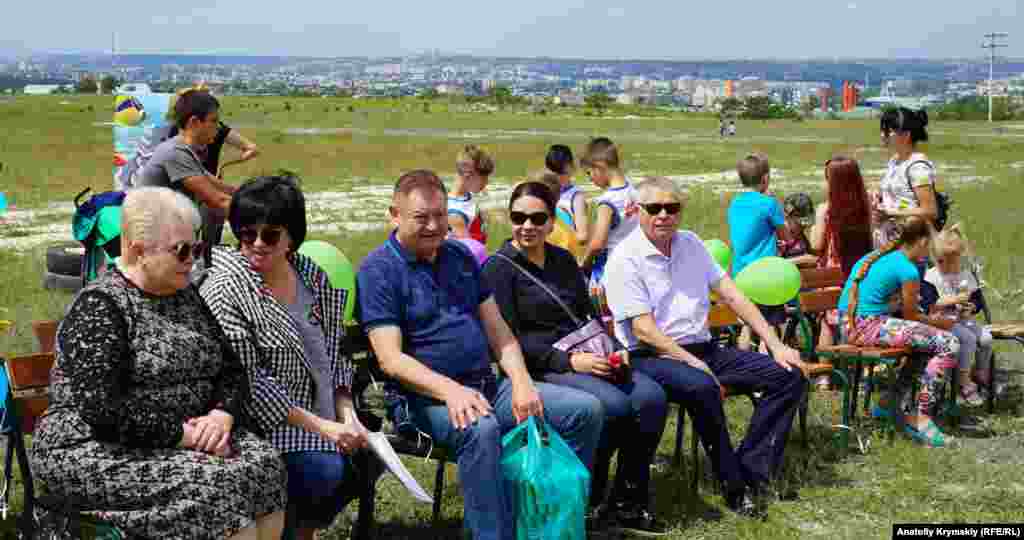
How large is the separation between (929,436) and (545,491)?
298cm

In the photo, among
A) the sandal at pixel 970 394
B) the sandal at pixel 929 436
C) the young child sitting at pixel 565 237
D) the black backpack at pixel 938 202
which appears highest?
the black backpack at pixel 938 202

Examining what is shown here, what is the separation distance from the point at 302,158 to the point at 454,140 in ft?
39.2

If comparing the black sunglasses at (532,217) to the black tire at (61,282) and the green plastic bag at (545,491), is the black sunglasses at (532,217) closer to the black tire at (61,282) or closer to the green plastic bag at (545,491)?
the green plastic bag at (545,491)

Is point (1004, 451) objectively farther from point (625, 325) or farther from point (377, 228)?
point (377, 228)

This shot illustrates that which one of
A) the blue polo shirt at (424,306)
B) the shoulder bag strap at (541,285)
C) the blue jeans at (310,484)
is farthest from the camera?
the shoulder bag strap at (541,285)

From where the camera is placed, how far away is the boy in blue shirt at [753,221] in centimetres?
780

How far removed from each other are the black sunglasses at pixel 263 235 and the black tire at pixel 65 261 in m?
7.74

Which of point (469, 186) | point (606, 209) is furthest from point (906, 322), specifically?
point (469, 186)

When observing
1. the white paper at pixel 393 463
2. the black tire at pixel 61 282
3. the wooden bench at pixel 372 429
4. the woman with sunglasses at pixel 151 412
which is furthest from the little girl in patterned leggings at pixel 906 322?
the black tire at pixel 61 282

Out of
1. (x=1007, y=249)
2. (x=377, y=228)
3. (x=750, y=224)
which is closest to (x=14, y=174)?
(x=377, y=228)

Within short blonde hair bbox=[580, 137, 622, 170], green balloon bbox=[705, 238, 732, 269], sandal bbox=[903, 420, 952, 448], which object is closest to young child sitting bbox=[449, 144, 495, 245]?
short blonde hair bbox=[580, 137, 622, 170]

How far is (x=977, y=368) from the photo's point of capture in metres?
7.33

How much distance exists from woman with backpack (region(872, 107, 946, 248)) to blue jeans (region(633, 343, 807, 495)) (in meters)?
2.61

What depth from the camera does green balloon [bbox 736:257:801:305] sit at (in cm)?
711
